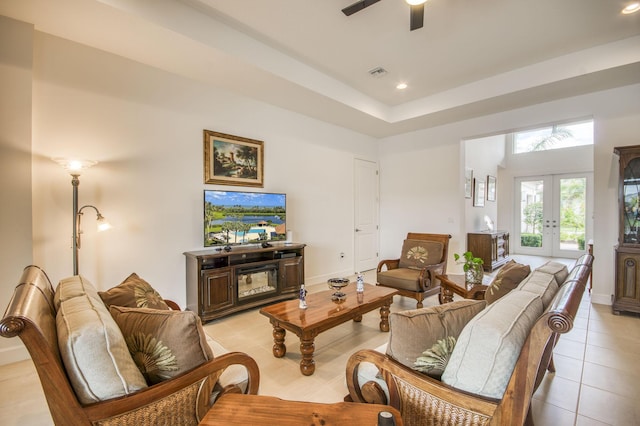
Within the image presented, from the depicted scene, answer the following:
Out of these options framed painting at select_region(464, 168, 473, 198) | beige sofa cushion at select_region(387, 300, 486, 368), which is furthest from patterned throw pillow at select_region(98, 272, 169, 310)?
framed painting at select_region(464, 168, 473, 198)

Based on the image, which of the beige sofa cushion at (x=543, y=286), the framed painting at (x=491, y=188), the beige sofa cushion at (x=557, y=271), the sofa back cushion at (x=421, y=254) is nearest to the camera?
the beige sofa cushion at (x=543, y=286)

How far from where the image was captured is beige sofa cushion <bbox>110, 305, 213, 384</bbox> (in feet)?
4.03

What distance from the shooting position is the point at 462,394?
1106mm

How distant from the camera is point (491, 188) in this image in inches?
291

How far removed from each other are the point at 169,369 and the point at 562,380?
274 cm

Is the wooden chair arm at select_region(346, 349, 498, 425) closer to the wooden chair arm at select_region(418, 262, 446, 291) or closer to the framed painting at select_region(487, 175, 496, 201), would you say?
the wooden chair arm at select_region(418, 262, 446, 291)

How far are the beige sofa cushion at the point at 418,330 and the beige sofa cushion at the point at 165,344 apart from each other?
0.86 m

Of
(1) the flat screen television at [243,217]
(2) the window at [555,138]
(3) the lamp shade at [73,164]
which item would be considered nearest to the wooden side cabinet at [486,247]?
(2) the window at [555,138]

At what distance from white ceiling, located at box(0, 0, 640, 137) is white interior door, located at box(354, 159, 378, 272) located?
1.75m

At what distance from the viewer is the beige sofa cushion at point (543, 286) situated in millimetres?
1442

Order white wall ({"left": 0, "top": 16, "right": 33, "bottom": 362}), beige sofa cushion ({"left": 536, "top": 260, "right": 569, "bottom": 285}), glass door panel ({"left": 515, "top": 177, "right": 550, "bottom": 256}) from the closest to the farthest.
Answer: beige sofa cushion ({"left": 536, "top": 260, "right": 569, "bottom": 285}) → white wall ({"left": 0, "top": 16, "right": 33, "bottom": 362}) → glass door panel ({"left": 515, "top": 177, "right": 550, "bottom": 256})

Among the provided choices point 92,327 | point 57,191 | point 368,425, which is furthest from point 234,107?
point 368,425

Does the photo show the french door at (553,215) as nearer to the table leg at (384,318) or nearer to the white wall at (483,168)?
the white wall at (483,168)

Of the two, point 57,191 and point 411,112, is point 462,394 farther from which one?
point 411,112
